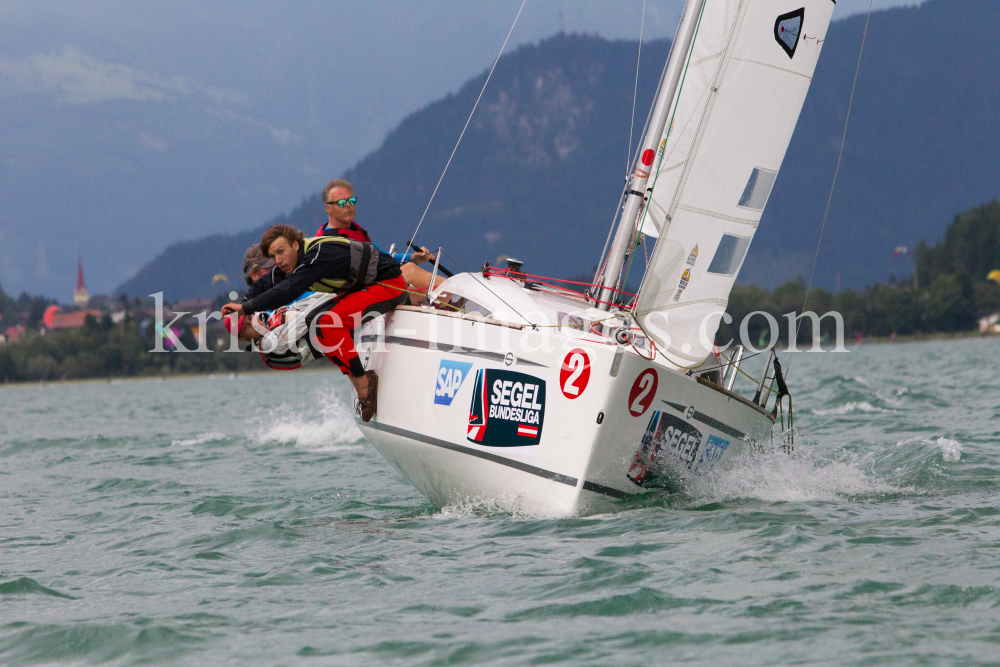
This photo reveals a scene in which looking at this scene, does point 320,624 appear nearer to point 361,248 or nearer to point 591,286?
point 361,248

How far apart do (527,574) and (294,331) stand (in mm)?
2377

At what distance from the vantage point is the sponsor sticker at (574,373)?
18.0 ft

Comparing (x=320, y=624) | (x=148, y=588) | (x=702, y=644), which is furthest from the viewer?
(x=148, y=588)

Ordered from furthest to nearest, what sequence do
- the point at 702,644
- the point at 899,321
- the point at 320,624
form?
the point at 899,321
the point at 320,624
the point at 702,644

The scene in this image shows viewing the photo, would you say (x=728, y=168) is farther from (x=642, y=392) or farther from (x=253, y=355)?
(x=253, y=355)

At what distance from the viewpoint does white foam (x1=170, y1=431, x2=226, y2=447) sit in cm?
1461

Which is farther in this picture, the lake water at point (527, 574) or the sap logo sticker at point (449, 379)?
the sap logo sticker at point (449, 379)

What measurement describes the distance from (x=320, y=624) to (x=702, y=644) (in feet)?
5.07

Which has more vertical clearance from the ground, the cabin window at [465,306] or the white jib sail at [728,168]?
the white jib sail at [728,168]

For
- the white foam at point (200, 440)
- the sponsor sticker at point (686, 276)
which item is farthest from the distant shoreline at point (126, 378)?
the sponsor sticker at point (686, 276)

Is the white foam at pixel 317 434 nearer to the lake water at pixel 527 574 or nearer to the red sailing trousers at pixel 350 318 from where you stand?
the lake water at pixel 527 574

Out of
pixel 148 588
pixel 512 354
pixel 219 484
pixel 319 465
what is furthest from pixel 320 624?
pixel 319 465

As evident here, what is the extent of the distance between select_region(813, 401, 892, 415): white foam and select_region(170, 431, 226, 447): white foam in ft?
29.2

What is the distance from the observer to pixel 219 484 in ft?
30.6
